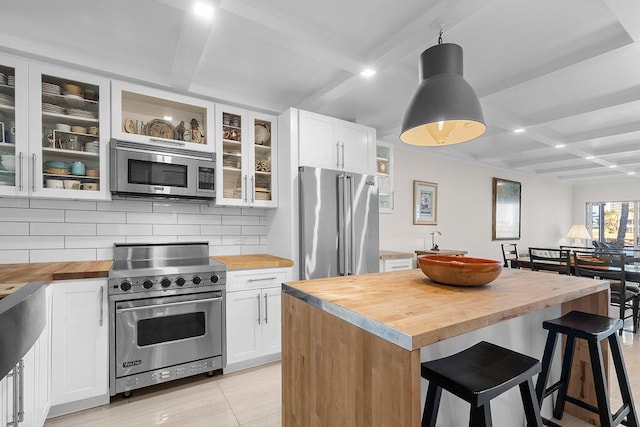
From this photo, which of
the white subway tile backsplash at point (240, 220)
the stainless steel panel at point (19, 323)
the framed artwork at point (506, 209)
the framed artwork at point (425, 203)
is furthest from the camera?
the framed artwork at point (506, 209)

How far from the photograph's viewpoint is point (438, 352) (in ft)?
4.71

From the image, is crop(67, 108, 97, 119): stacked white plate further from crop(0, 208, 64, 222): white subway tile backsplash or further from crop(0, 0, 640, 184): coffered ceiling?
crop(0, 208, 64, 222): white subway tile backsplash

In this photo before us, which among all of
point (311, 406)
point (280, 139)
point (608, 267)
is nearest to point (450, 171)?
point (608, 267)

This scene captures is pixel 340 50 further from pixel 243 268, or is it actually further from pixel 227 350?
pixel 227 350

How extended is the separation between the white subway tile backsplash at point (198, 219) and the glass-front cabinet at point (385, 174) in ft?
6.87

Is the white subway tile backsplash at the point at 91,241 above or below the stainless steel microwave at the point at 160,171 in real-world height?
below

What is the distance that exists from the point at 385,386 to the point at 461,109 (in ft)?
4.03

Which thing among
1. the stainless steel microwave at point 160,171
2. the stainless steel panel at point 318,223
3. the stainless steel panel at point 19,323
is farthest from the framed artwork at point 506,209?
the stainless steel panel at point 19,323

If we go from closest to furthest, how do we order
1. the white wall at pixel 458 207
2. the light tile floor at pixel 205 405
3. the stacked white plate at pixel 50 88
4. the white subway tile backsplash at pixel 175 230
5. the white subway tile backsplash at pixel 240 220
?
the light tile floor at pixel 205 405
the stacked white plate at pixel 50 88
the white subway tile backsplash at pixel 175 230
the white subway tile backsplash at pixel 240 220
the white wall at pixel 458 207

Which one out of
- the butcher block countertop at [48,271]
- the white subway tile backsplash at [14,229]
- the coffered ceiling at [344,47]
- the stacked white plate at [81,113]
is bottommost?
the butcher block countertop at [48,271]

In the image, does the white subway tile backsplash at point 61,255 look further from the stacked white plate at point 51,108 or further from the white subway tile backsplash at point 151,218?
the stacked white plate at point 51,108

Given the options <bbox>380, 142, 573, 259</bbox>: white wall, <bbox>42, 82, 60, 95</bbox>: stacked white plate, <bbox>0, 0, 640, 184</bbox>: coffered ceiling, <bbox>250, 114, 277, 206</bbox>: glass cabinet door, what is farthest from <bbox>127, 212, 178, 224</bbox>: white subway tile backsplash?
<bbox>380, 142, 573, 259</bbox>: white wall

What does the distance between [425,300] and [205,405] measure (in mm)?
1824

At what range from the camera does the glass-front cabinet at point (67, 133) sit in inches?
88.0
